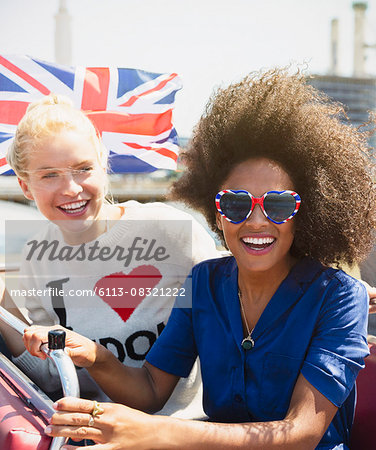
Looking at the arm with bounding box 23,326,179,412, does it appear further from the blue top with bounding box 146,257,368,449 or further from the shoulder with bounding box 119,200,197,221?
the shoulder with bounding box 119,200,197,221

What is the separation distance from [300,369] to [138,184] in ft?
119

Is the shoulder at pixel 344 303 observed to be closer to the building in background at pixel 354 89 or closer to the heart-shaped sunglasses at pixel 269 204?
the heart-shaped sunglasses at pixel 269 204

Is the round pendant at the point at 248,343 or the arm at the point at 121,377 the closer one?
the round pendant at the point at 248,343

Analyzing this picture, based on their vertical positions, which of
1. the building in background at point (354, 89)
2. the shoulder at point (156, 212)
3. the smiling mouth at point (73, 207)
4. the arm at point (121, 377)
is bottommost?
the building in background at point (354, 89)

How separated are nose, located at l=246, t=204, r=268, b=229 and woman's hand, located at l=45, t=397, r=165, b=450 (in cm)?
54

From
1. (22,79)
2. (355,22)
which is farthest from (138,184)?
(355,22)

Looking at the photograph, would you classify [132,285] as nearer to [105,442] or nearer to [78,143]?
[78,143]

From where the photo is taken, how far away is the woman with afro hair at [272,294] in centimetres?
127

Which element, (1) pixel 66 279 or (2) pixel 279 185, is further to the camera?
(1) pixel 66 279

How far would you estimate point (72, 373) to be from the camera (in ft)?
3.87

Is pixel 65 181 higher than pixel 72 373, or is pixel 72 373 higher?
pixel 65 181

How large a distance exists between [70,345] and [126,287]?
53cm

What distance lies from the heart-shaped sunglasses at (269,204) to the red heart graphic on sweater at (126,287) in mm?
671

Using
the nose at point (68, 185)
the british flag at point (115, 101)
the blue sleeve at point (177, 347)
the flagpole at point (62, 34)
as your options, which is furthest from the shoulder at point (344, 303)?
the flagpole at point (62, 34)
